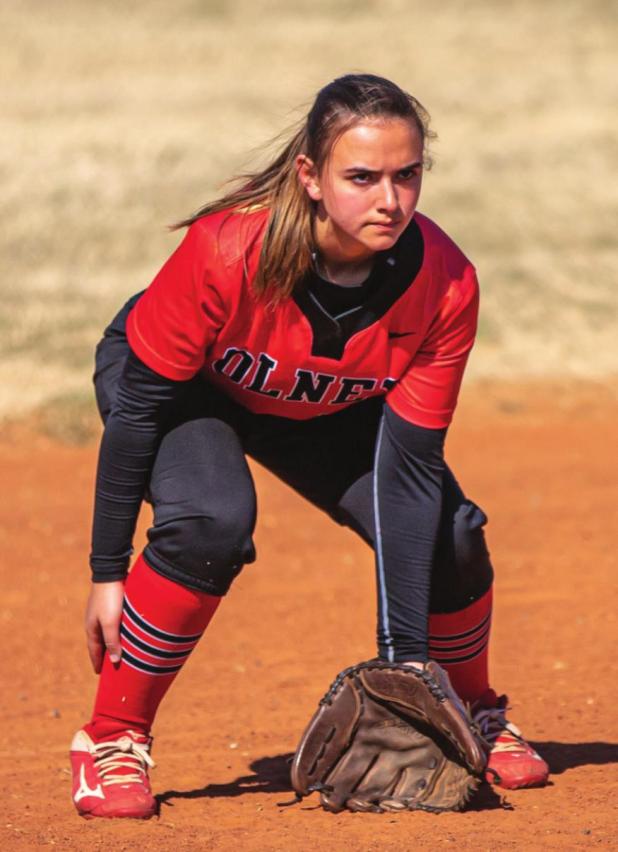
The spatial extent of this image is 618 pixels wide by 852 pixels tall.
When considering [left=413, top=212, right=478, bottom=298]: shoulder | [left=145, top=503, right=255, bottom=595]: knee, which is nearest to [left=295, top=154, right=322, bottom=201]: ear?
[left=413, top=212, right=478, bottom=298]: shoulder

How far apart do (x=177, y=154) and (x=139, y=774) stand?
466 inches

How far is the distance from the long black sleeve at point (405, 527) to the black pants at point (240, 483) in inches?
3.4

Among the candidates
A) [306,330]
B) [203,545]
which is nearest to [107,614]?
[203,545]

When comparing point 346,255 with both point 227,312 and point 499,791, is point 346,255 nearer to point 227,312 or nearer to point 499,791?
point 227,312

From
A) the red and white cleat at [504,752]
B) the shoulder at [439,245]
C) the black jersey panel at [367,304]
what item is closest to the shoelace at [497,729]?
the red and white cleat at [504,752]

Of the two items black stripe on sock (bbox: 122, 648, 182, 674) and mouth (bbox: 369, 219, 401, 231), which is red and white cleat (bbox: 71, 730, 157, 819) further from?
mouth (bbox: 369, 219, 401, 231)

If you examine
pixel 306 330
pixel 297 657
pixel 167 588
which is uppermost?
pixel 306 330

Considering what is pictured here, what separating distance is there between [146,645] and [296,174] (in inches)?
46.5

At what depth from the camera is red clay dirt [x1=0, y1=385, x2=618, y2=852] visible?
139 inches

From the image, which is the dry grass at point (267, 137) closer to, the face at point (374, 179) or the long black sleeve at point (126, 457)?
the long black sleeve at point (126, 457)

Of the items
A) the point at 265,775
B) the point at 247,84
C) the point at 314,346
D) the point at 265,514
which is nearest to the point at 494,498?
the point at 265,514

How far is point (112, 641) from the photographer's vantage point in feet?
12.0

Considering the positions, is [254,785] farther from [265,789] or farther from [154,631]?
[154,631]

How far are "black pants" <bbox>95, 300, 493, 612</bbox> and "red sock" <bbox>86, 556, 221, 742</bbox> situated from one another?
0.05 metres
